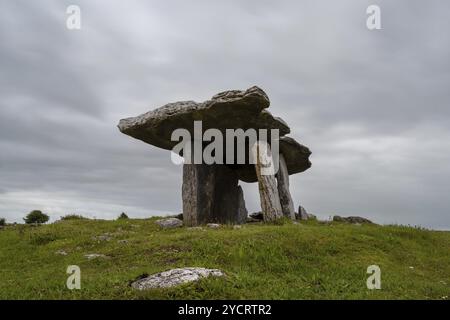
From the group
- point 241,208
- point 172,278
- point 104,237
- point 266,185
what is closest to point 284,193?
point 241,208

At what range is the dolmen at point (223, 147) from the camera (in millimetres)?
22672

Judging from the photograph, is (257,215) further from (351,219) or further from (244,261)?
(244,261)

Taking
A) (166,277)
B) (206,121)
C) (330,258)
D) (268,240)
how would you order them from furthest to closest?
(206,121) < (268,240) < (330,258) < (166,277)

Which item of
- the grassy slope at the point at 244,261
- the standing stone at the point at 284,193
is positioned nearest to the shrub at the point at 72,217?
the grassy slope at the point at 244,261

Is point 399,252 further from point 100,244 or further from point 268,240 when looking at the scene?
point 100,244

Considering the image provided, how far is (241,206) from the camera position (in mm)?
29031

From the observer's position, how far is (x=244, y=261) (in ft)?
46.2

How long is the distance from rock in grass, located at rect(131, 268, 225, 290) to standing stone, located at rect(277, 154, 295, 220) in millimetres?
15874

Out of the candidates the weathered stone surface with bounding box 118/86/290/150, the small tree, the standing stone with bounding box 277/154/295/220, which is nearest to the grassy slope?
the weathered stone surface with bounding box 118/86/290/150

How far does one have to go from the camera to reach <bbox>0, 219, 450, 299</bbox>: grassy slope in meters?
10.4

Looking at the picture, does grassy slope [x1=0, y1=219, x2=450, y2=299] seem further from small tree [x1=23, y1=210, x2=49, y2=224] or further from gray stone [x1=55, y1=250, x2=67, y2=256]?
small tree [x1=23, y1=210, x2=49, y2=224]

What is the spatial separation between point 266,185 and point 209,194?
158 inches
